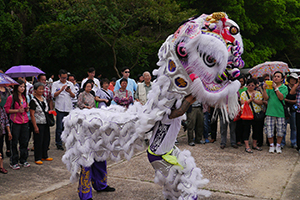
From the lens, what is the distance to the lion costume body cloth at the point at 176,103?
3.11 metres

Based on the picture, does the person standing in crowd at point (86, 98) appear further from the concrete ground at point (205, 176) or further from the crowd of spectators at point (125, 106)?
the concrete ground at point (205, 176)

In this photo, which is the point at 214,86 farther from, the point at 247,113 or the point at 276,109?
the point at 276,109

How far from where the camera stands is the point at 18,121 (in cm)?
540

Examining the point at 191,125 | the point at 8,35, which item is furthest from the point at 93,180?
the point at 8,35

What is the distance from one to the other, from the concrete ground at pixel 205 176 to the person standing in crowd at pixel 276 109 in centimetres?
44

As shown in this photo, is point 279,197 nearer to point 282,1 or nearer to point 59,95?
point 59,95

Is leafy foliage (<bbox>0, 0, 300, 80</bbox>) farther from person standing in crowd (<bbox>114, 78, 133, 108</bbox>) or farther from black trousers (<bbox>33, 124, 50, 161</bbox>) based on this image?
black trousers (<bbox>33, 124, 50, 161</bbox>)

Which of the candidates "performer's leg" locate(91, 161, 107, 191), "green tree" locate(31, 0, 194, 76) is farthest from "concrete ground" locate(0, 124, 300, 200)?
"green tree" locate(31, 0, 194, 76)

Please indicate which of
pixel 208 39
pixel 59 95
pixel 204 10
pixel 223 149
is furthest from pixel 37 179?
pixel 204 10

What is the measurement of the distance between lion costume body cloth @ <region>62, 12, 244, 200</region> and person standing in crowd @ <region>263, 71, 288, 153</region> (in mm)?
3811

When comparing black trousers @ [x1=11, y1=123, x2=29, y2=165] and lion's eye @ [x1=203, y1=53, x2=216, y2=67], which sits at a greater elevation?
lion's eye @ [x1=203, y1=53, x2=216, y2=67]

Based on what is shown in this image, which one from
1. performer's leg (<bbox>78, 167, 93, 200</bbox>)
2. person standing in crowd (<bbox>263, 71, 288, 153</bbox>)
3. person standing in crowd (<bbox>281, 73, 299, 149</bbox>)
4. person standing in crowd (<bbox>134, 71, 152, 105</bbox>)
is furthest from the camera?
person standing in crowd (<bbox>134, 71, 152, 105</bbox>)

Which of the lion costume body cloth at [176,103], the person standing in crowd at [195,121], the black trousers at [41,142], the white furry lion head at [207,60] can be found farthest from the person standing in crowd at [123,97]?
the white furry lion head at [207,60]

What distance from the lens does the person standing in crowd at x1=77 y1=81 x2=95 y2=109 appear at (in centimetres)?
659
